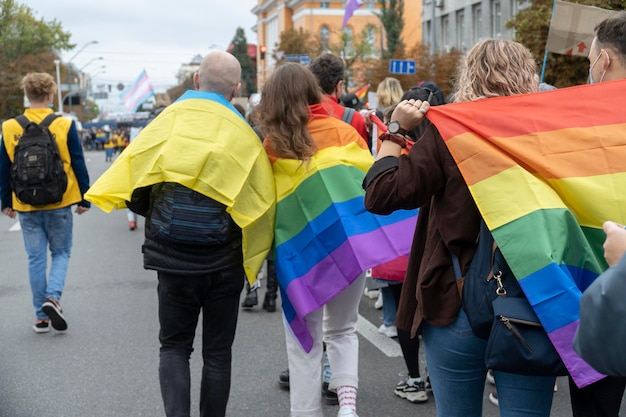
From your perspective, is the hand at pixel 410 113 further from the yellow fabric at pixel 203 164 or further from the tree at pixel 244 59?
the tree at pixel 244 59

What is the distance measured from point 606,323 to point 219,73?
2.82m

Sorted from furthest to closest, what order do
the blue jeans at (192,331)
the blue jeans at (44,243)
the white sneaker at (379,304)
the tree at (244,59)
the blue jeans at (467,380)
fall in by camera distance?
the tree at (244,59) < the white sneaker at (379,304) < the blue jeans at (44,243) < the blue jeans at (192,331) < the blue jeans at (467,380)

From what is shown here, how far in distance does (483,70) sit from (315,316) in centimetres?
193

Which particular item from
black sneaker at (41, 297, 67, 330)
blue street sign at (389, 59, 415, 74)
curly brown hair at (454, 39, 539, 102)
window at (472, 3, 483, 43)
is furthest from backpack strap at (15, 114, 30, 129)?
window at (472, 3, 483, 43)

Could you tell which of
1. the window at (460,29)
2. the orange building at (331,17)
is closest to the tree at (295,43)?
the orange building at (331,17)

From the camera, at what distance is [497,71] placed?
3143 millimetres

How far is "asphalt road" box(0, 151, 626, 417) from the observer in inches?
209

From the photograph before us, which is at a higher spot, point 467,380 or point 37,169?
point 37,169

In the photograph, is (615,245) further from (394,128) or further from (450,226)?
(394,128)

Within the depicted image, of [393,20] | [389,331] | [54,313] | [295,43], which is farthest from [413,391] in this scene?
[295,43]

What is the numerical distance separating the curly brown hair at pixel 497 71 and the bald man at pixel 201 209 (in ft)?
4.40

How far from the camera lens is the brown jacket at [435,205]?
3.02m

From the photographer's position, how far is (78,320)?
7.74 m

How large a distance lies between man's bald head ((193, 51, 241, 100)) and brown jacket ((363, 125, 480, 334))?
4.73ft
